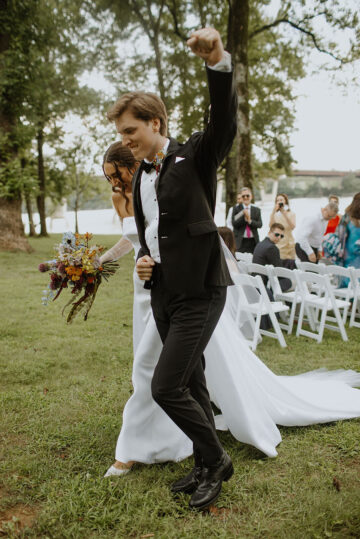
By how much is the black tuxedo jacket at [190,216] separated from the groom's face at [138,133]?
12 cm

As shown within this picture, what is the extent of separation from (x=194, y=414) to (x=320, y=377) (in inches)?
95.5

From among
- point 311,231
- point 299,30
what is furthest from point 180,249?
point 299,30

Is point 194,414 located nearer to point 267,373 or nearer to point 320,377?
point 267,373

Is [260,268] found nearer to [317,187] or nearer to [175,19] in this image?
[317,187]

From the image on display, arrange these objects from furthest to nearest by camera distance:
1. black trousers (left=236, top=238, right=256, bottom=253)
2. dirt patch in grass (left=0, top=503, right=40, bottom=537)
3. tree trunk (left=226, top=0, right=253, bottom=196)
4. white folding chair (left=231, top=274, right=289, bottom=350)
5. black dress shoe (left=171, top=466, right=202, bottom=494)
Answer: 1. tree trunk (left=226, top=0, right=253, bottom=196)
2. black trousers (left=236, top=238, right=256, bottom=253)
3. white folding chair (left=231, top=274, right=289, bottom=350)
4. black dress shoe (left=171, top=466, right=202, bottom=494)
5. dirt patch in grass (left=0, top=503, right=40, bottom=537)

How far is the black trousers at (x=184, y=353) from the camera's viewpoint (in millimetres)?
2389

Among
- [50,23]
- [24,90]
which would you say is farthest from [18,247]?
[50,23]

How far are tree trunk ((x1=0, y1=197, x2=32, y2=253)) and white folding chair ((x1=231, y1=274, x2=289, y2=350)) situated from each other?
37.4 feet

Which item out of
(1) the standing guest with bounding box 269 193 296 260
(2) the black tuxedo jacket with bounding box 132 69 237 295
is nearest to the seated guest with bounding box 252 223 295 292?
(1) the standing guest with bounding box 269 193 296 260

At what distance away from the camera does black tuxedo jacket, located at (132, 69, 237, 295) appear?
2.24 m

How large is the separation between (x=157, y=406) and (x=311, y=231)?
706cm

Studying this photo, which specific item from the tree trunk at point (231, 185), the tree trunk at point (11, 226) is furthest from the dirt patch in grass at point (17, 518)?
the tree trunk at point (11, 226)

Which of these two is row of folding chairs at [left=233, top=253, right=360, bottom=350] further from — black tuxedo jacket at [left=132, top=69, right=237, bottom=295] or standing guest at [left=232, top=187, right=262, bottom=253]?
black tuxedo jacket at [left=132, top=69, right=237, bottom=295]

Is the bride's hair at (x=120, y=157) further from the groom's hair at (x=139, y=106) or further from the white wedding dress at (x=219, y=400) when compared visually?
the groom's hair at (x=139, y=106)
